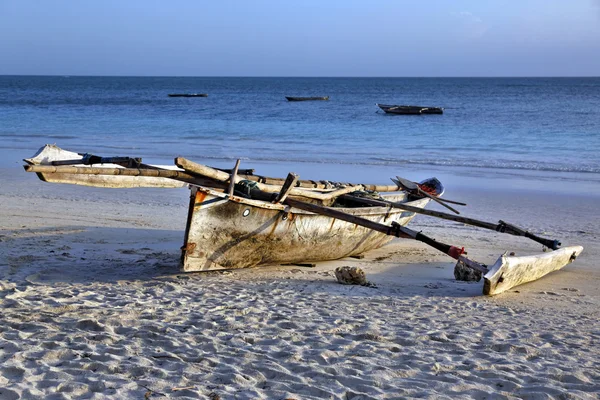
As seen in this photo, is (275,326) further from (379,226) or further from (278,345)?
(379,226)

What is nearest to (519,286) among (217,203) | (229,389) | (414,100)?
(217,203)

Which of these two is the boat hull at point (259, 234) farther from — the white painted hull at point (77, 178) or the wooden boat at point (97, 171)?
the white painted hull at point (77, 178)

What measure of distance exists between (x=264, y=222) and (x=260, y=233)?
0.11m

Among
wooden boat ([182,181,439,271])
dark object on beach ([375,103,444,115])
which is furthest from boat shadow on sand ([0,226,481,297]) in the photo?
dark object on beach ([375,103,444,115])

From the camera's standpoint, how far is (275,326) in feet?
14.2

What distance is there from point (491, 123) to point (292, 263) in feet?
78.5

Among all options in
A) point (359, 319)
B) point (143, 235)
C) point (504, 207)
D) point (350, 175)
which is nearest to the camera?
point (359, 319)

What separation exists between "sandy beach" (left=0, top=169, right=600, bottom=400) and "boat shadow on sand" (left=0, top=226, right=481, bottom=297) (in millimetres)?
23

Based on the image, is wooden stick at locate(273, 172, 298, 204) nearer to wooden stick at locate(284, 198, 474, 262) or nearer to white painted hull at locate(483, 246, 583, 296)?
wooden stick at locate(284, 198, 474, 262)

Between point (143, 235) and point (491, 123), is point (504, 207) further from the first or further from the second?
point (491, 123)

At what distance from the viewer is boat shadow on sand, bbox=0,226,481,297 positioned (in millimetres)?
5492

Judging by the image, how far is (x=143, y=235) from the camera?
24.1 feet

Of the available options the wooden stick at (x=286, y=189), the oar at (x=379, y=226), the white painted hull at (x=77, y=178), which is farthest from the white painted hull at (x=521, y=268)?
the white painted hull at (x=77, y=178)

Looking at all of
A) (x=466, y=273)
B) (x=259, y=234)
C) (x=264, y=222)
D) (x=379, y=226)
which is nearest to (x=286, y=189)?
(x=264, y=222)
